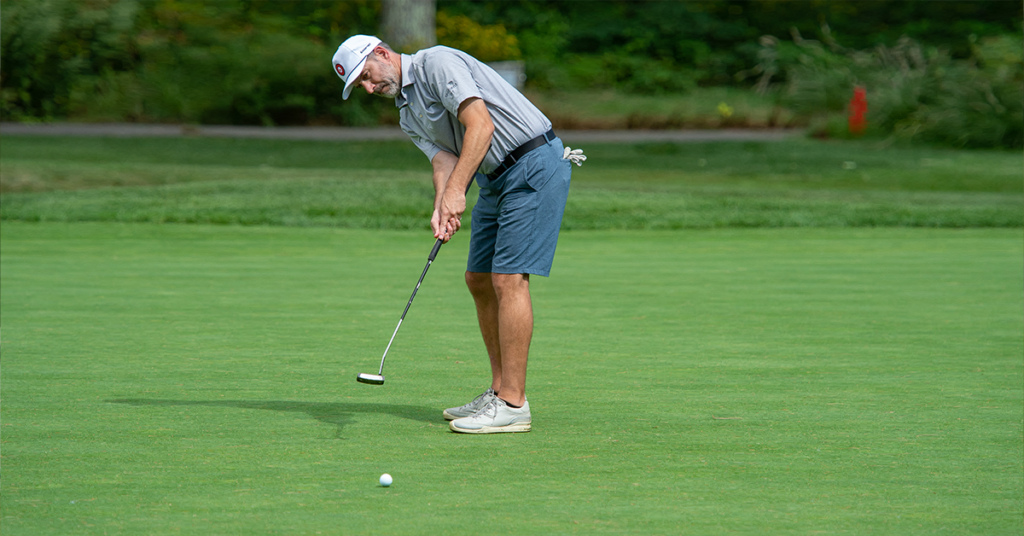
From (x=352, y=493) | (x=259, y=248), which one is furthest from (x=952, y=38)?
(x=352, y=493)

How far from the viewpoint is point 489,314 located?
5043mm

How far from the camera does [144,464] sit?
401cm

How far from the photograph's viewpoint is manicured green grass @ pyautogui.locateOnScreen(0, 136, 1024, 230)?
12.6m

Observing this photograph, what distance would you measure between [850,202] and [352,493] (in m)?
11.9

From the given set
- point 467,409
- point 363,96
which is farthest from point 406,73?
point 363,96

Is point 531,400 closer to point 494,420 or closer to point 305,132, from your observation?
point 494,420

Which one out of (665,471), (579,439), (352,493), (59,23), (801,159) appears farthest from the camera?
(59,23)

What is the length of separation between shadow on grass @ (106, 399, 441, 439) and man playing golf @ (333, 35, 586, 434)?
7.5 inches

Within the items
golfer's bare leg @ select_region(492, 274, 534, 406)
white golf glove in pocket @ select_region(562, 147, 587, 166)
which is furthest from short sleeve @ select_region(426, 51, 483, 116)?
golfer's bare leg @ select_region(492, 274, 534, 406)

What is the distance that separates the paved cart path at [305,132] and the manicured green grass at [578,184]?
116 centimetres

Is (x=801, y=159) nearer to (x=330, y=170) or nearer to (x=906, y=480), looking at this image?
(x=330, y=170)

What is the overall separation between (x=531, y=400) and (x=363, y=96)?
67.2 feet

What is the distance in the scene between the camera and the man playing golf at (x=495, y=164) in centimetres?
453

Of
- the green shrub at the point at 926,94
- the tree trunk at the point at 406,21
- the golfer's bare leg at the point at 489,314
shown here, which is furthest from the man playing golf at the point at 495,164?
the tree trunk at the point at 406,21
